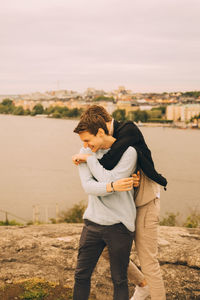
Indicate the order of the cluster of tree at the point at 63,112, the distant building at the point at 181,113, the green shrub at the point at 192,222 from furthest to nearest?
the cluster of tree at the point at 63,112 < the distant building at the point at 181,113 < the green shrub at the point at 192,222

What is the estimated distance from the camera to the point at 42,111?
190ft

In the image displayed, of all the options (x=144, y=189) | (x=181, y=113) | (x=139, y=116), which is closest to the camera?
(x=144, y=189)

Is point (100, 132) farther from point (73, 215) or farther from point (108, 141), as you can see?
point (73, 215)

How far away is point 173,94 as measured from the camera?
7038 centimetres

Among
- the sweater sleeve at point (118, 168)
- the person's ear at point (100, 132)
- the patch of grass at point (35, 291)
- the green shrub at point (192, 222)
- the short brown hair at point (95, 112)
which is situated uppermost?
the short brown hair at point (95, 112)

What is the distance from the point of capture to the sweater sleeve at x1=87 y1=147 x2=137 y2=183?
107 cm

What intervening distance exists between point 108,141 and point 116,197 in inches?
7.0

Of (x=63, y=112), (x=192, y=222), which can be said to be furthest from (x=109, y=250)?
(x=63, y=112)

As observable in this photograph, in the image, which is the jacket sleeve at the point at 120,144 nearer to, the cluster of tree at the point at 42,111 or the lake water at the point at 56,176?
the lake water at the point at 56,176

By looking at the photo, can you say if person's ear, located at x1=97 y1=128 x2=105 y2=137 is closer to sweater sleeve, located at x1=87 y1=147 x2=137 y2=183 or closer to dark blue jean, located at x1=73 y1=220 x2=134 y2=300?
sweater sleeve, located at x1=87 y1=147 x2=137 y2=183

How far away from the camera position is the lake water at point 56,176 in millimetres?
11617

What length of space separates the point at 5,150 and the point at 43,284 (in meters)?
22.0

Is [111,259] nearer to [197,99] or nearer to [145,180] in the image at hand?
[145,180]

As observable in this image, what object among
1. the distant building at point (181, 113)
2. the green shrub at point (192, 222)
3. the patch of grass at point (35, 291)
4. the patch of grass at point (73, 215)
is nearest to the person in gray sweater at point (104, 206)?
the patch of grass at point (35, 291)
